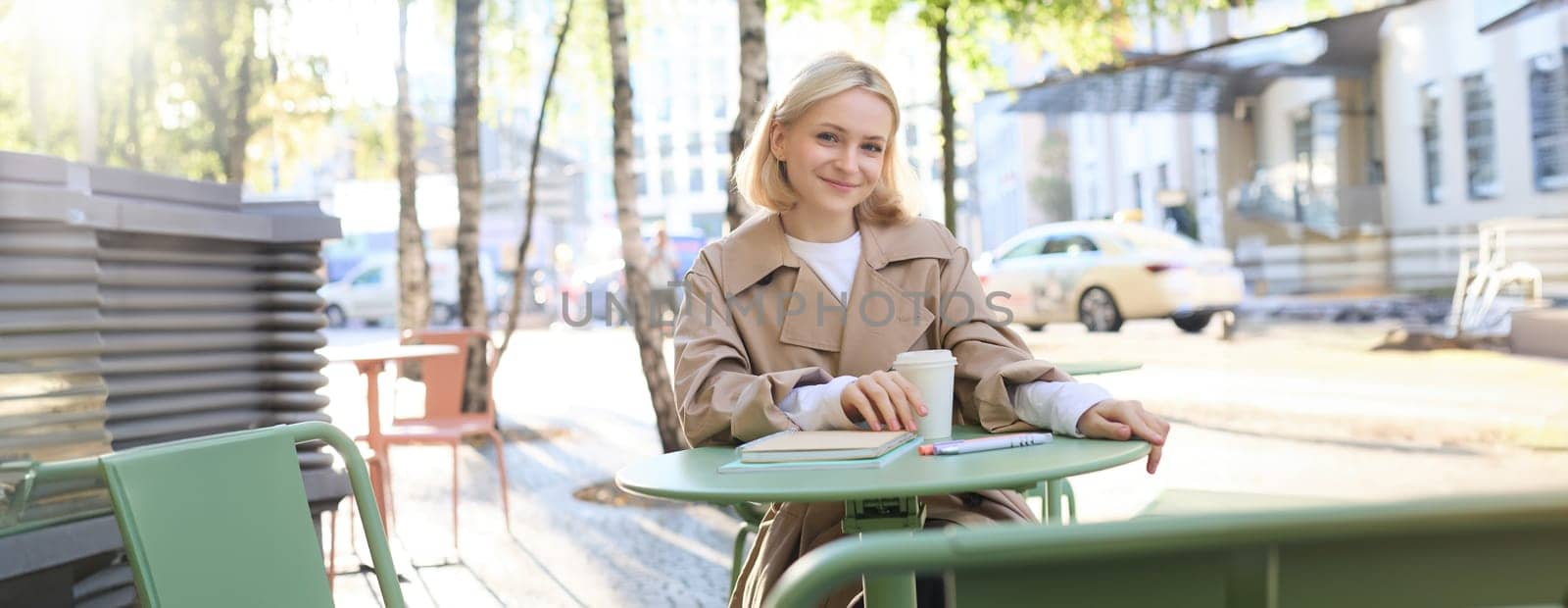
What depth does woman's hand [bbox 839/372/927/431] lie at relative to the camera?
223 centimetres

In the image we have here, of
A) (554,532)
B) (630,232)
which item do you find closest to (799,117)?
(554,532)

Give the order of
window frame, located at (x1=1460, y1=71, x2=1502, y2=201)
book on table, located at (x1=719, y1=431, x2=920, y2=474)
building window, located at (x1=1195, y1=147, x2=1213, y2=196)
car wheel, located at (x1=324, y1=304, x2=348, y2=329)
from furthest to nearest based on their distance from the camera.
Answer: car wheel, located at (x1=324, y1=304, x2=348, y2=329), building window, located at (x1=1195, y1=147, x2=1213, y2=196), window frame, located at (x1=1460, y1=71, x2=1502, y2=201), book on table, located at (x1=719, y1=431, x2=920, y2=474)

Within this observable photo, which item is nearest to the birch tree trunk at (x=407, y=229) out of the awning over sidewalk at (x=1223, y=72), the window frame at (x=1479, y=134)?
the awning over sidewalk at (x=1223, y=72)

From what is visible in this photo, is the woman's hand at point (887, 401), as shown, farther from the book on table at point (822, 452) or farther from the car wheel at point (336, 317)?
the car wheel at point (336, 317)

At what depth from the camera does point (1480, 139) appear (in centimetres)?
1767

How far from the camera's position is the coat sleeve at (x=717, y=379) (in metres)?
2.37

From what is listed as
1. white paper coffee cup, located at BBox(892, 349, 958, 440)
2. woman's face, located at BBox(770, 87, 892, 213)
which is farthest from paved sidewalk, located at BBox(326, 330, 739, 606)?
white paper coffee cup, located at BBox(892, 349, 958, 440)

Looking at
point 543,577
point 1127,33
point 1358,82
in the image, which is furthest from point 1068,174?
point 543,577

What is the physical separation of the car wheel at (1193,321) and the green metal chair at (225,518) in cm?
1786

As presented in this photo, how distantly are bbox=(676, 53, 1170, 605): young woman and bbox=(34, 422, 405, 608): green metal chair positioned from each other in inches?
25.4

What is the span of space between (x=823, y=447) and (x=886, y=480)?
0.22 meters

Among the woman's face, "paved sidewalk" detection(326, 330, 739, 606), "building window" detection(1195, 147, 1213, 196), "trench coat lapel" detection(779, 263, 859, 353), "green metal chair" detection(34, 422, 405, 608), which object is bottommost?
"paved sidewalk" detection(326, 330, 739, 606)

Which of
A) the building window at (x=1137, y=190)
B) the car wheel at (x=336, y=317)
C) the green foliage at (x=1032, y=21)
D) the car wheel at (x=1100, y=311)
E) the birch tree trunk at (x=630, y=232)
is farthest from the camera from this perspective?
the car wheel at (x=336, y=317)

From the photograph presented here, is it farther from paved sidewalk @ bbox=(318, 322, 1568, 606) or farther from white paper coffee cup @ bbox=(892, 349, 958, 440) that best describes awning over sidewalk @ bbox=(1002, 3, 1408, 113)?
white paper coffee cup @ bbox=(892, 349, 958, 440)
